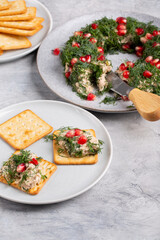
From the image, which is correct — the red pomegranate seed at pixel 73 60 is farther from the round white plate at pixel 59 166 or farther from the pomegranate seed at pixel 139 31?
the pomegranate seed at pixel 139 31

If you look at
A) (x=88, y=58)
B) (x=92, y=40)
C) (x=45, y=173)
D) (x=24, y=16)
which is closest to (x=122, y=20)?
(x=92, y=40)

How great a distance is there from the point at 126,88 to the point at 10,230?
6.48 feet

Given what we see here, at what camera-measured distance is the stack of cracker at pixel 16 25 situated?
14.0 ft

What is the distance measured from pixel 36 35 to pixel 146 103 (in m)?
2.15

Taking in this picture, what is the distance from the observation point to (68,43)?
4.20 meters

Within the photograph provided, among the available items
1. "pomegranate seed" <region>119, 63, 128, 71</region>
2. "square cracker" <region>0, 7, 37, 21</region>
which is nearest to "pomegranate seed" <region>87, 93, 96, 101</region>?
"pomegranate seed" <region>119, 63, 128, 71</region>

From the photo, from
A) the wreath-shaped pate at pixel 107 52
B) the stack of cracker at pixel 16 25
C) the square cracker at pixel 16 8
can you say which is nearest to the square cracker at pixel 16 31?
the stack of cracker at pixel 16 25

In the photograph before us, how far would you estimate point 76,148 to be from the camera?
2.88 meters

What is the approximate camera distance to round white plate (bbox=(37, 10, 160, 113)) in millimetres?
3494

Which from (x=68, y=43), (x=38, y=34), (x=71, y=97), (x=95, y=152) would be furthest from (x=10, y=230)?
(x=38, y=34)

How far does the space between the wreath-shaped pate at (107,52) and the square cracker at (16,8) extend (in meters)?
0.91

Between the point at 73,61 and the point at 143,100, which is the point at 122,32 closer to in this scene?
the point at 73,61

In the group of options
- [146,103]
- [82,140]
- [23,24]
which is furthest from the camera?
[23,24]

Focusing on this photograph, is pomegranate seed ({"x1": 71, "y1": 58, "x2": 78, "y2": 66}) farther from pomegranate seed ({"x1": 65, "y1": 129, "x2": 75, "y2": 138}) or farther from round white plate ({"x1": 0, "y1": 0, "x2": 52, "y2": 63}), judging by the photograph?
pomegranate seed ({"x1": 65, "y1": 129, "x2": 75, "y2": 138})
